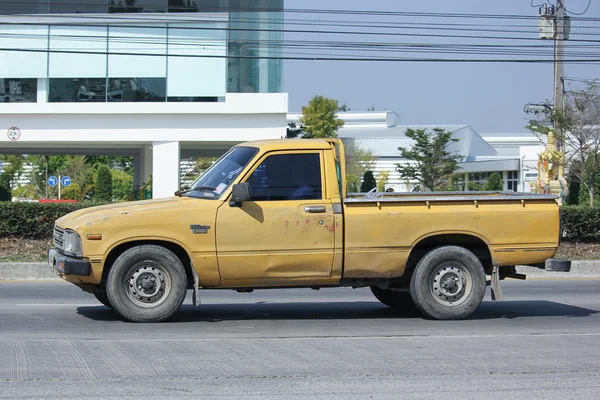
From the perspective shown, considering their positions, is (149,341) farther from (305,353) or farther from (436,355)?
(436,355)

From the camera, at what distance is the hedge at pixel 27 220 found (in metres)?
17.2

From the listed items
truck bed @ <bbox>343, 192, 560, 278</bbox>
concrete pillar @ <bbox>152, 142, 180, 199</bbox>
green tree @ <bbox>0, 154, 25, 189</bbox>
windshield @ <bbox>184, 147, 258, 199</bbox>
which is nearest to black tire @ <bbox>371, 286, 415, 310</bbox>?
truck bed @ <bbox>343, 192, 560, 278</bbox>

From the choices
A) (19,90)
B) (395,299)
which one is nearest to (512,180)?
(19,90)

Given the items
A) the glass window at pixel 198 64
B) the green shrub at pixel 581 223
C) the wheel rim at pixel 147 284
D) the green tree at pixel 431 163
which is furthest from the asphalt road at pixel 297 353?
the green tree at pixel 431 163

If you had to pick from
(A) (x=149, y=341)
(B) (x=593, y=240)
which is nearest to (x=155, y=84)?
(B) (x=593, y=240)

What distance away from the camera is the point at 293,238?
30.0ft

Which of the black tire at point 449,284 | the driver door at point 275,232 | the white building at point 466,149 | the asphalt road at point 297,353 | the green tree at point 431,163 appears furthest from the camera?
the white building at point 466,149

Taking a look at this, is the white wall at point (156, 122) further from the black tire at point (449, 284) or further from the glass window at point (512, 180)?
the glass window at point (512, 180)

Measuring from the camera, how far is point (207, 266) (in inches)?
357

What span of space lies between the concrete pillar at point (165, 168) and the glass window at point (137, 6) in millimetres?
4993

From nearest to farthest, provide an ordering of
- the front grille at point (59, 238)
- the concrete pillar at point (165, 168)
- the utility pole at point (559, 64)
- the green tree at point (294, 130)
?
the front grille at point (59, 238) → the utility pole at point (559, 64) → the concrete pillar at point (165, 168) → the green tree at point (294, 130)

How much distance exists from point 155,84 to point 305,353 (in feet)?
79.0

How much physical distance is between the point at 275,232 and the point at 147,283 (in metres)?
1.52

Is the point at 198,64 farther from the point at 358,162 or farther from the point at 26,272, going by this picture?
the point at 358,162
